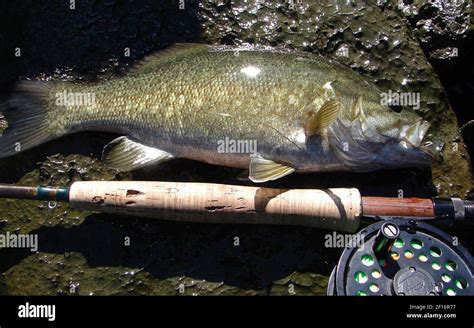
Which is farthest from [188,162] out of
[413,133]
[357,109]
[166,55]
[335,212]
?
[413,133]

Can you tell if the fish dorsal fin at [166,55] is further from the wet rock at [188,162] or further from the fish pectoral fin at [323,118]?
the fish pectoral fin at [323,118]

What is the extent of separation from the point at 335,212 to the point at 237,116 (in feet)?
3.33

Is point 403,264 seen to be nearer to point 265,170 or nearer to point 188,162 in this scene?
point 265,170

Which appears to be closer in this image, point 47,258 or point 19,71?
point 47,258

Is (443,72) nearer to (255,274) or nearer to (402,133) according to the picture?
(402,133)


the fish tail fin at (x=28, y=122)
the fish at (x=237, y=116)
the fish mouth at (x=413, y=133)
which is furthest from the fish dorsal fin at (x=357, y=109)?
the fish tail fin at (x=28, y=122)

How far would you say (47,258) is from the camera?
3.57 meters

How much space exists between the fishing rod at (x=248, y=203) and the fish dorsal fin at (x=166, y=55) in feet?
3.46

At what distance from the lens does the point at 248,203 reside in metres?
3.24

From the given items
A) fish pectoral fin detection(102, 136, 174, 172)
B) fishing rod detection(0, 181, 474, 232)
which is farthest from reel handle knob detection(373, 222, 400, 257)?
fish pectoral fin detection(102, 136, 174, 172)

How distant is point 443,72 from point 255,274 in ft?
8.43
